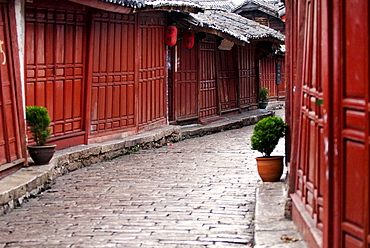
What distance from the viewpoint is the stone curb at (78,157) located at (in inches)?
377

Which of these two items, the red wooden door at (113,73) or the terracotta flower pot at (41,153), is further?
the red wooden door at (113,73)

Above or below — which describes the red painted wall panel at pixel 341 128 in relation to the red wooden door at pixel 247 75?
below

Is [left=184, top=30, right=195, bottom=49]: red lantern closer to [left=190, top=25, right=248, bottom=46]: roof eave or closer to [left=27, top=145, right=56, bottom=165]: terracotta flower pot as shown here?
[left=190, top=25, right=248, bottom=46]: roof eave

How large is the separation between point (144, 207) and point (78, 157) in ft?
13.6

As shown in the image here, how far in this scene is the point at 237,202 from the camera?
9.57 meters

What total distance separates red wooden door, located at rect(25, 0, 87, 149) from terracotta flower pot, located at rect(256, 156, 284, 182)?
470cm

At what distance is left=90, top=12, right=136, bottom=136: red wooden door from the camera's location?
575 inches

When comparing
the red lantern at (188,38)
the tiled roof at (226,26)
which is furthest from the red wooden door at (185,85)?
the tiled roof at (226,26)

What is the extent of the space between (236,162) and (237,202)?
4330 mm

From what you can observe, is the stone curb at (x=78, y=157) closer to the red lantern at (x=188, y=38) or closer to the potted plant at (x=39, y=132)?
the potted plant at (x=39, y=132)

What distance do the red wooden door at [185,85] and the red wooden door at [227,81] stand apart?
9.74ft

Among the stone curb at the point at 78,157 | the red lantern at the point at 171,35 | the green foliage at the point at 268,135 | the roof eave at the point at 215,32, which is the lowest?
the stone curb at the point at 78,157

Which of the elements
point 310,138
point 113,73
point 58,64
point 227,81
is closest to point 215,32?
point 227,81

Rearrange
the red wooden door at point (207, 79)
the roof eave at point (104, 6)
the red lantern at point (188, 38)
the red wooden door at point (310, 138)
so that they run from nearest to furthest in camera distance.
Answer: the red wooden door at point (310, 138) < the roof eave at point (104, 6) < the red lantern at point (188, 38) < the red wooden door at point (207, 79)
